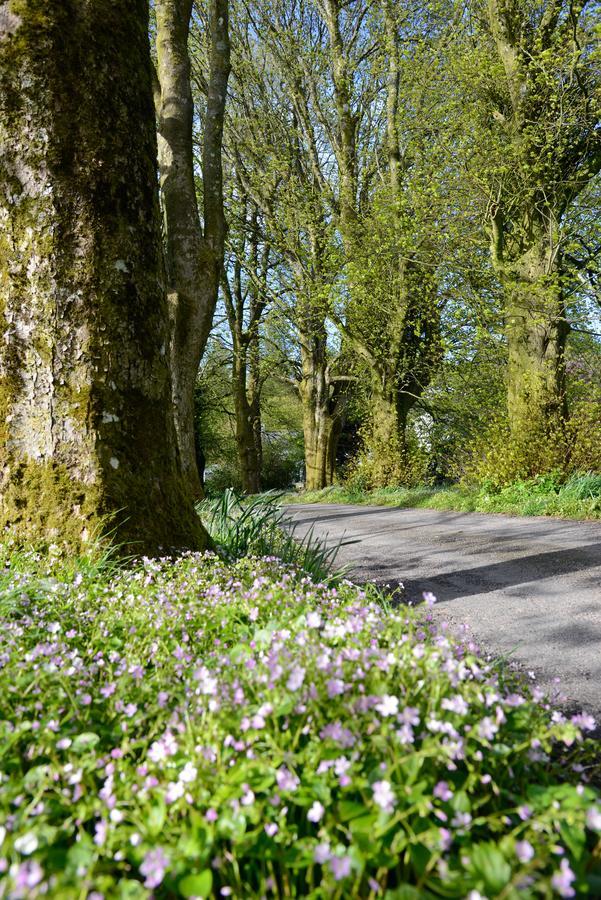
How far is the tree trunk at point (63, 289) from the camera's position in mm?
3686

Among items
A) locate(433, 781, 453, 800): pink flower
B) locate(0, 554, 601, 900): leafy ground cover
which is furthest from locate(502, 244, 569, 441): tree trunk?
locate(433, 781, 453, 800): pink flower

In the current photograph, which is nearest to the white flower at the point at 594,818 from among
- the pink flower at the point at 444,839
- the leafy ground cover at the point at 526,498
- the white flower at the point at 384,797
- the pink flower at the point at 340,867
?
the pink flower at the point at 444,839

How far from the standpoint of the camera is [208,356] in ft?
86.0

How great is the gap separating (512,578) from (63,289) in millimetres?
4331

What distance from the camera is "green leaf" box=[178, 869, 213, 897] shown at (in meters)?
1.09

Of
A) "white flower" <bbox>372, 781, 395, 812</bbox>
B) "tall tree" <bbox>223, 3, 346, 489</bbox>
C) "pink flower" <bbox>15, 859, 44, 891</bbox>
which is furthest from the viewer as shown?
"tall tree" <bbox>223, 3, 346, 489</bbox>

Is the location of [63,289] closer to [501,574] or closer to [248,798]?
[248,798]

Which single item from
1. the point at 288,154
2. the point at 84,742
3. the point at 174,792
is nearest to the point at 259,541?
the point at 84,742

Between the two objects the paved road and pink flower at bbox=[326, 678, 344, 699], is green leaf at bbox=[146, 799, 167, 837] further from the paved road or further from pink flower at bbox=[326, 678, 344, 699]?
the paved road

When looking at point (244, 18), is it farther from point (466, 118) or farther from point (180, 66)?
point (180, 66)

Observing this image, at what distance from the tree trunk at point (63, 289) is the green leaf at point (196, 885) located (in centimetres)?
280

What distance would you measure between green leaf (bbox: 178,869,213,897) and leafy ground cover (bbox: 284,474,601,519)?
817cm

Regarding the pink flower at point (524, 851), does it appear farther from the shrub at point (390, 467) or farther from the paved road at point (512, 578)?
the shrub at point (390, 467)

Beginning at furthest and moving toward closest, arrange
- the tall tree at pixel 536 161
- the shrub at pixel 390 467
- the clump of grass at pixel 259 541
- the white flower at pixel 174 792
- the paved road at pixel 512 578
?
the shrub at pixel 390 467 < the tall tree at pixel 536 161 < the clump of grass at pixel 259 541 < the paved road at pixel 512 578 < the white flower at pixel 174 792
